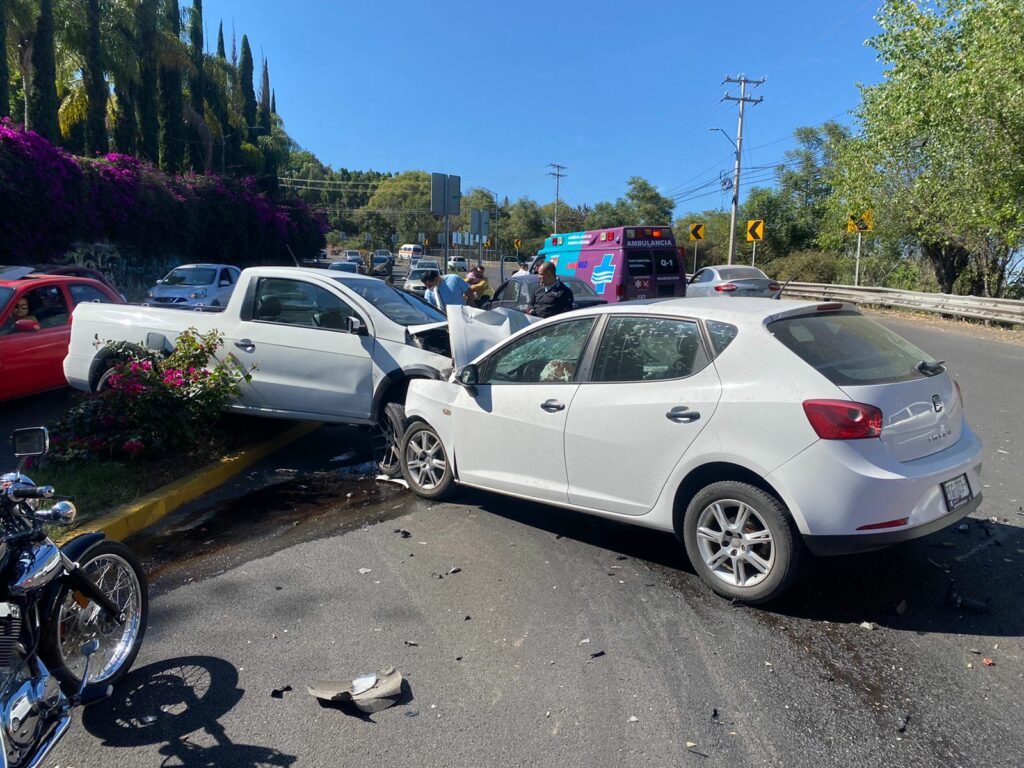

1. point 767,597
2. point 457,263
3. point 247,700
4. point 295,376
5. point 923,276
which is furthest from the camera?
point 457,263

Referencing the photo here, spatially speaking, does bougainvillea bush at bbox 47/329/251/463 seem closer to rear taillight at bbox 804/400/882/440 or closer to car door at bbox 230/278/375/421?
car door at bbox 230/278/375/421

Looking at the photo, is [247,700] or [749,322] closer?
[247,700]

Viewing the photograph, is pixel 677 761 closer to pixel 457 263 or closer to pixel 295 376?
pixel 295 376

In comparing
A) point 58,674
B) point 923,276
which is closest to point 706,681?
point 58,674

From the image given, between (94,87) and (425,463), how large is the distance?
3102 cm

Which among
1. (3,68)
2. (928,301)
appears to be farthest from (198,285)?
(928,301)

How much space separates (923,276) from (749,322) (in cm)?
3294

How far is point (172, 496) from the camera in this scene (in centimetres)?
594

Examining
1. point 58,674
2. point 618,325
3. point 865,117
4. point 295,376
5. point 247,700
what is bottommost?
point 247,700

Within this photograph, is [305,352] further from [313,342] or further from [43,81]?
[43,81]

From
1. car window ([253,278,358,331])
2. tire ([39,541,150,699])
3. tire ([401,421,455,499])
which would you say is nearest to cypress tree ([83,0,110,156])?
car window ([253,278,358,331])

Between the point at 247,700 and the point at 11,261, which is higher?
the point at 11,261

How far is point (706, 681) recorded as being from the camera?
135 inches

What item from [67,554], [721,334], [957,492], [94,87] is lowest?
[67,554]
